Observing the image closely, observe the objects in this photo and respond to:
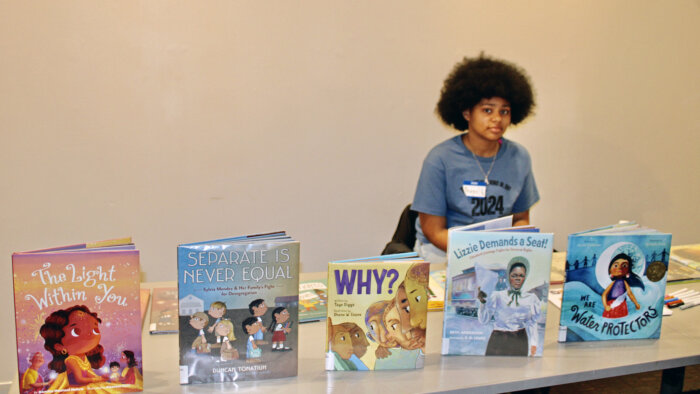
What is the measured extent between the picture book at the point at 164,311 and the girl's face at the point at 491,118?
1.37 meters

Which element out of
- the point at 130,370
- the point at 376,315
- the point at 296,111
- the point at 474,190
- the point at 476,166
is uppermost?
the point at 296,111

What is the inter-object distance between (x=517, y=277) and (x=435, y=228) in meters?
0.97

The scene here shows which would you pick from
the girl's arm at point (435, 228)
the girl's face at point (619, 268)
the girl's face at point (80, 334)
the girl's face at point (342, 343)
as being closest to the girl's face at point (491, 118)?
the girl's arm at point (435, 228)

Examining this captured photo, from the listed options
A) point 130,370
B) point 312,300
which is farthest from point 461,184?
point 130,370

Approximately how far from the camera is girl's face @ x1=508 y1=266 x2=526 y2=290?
1465 millimetres

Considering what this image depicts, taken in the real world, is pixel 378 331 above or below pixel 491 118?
below

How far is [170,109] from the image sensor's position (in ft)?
9.30

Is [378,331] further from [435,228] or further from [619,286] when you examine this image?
[435,228]

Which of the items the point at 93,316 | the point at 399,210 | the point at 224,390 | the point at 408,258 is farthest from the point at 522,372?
the point at 399,210

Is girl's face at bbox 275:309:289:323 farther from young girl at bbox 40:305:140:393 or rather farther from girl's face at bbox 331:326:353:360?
young girl at bbox 40:305:140:393

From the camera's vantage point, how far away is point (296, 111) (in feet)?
9.92

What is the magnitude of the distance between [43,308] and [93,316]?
3.9 inches

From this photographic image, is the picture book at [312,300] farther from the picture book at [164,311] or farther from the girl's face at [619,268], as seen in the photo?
the girl's face at [619,268]

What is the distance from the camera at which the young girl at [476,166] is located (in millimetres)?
2424
